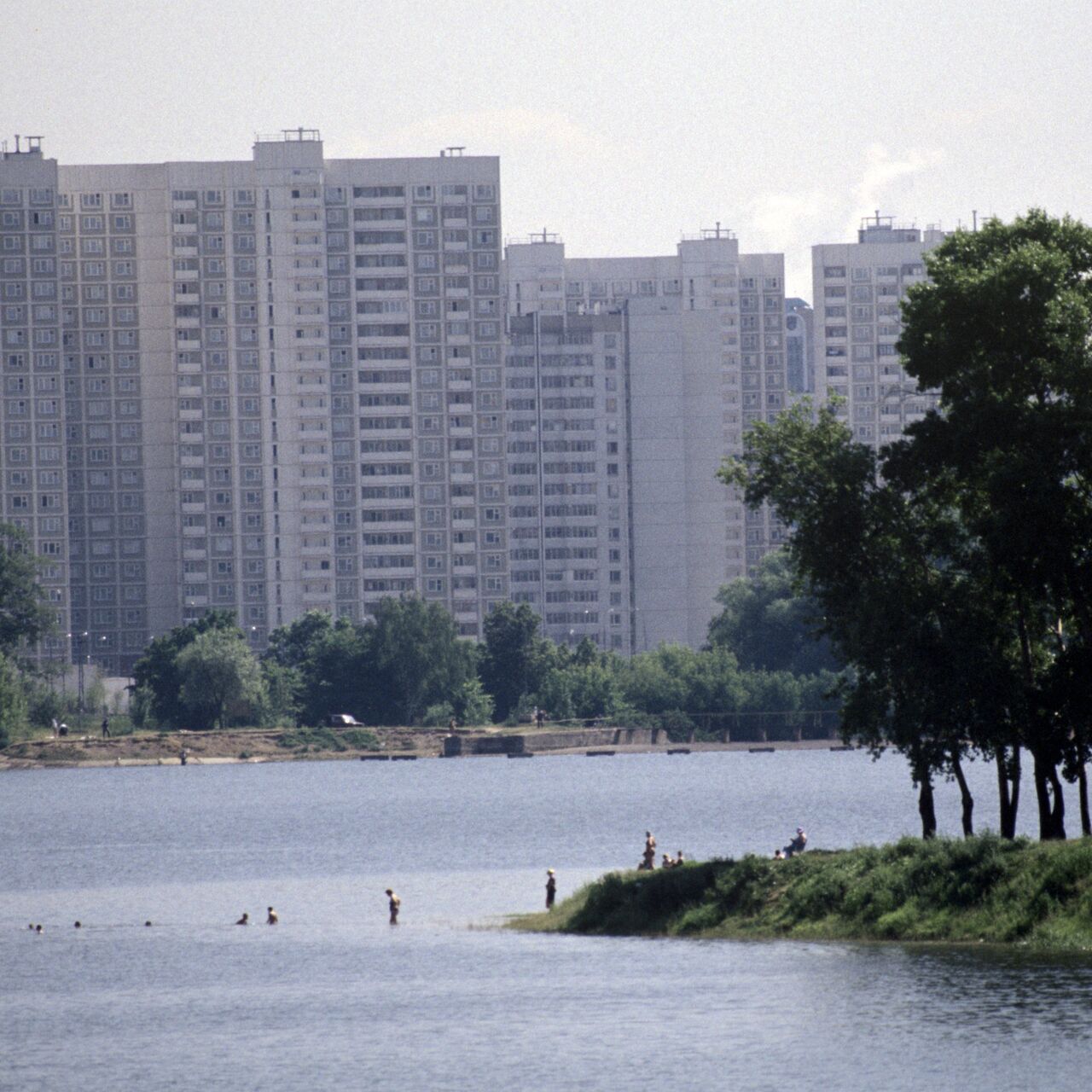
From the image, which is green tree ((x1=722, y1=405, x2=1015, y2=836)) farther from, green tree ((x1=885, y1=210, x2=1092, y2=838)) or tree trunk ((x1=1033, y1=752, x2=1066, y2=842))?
tree trunk ((x1=1033, y1=752, x2=1066, y2=842))

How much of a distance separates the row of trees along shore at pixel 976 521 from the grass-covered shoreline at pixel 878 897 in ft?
11.6

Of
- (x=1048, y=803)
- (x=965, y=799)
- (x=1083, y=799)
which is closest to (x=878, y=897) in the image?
(x=1048, y=803)

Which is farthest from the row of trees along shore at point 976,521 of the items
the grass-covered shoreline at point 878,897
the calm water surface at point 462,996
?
the calm water surface at point 462,996

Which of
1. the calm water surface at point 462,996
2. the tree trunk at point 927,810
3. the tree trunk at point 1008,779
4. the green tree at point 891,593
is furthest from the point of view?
the tree trunk at point 927,810

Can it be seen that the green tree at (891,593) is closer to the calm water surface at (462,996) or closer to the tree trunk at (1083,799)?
the tree trunk at (1083,799)

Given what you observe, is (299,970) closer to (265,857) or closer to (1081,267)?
(1081,267)

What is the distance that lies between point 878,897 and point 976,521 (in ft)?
40.1

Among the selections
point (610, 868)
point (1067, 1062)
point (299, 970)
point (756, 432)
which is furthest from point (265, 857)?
point (1067, 1062)

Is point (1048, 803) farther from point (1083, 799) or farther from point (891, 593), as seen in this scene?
point (891, 593)

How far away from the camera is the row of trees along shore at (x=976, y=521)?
228 feet

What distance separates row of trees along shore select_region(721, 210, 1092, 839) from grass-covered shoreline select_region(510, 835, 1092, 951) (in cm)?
353

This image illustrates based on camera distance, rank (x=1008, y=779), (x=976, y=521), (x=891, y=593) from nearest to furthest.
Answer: (x=976, y=521) < (x=891, y=593) < (x=1008, y=779)

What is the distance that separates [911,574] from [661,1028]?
19943 mm

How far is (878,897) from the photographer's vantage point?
70.3 m
